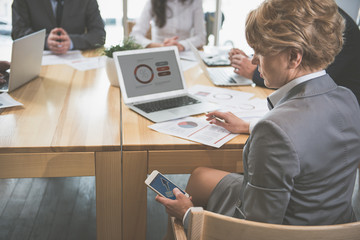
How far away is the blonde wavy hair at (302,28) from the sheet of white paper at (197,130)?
453 millimetres

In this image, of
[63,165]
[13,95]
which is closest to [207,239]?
[63,165]

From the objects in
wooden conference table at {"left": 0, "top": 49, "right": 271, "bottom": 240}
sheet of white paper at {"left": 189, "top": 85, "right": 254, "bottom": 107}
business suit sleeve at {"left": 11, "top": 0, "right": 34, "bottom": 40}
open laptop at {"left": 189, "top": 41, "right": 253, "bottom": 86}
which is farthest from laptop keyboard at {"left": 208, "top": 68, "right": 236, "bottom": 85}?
business suit sleeve at {"left": 11, "top": 0, "right": 34, "bottom": 40}

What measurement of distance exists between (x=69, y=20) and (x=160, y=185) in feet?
6.38

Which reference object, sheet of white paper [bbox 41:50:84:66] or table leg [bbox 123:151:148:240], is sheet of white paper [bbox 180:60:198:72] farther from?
table leg [bbox 123:151:148:240]

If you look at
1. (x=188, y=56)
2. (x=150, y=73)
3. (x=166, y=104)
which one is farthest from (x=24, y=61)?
(x=188, y=56)

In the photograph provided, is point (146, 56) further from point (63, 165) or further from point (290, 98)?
point (290, 98)

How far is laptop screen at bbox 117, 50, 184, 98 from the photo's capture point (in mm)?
1680

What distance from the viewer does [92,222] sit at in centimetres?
208

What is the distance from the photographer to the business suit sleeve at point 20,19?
2.65 metres

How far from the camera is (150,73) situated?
172 cm

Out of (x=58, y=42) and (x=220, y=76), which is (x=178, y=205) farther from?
(x=58, y=42)

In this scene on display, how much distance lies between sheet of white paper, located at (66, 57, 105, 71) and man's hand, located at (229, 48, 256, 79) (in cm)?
77

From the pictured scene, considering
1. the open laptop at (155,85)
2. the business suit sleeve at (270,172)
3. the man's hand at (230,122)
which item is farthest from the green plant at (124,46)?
the business suit sleeve at (270,172)

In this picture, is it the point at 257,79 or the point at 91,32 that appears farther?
the point at 91,32
